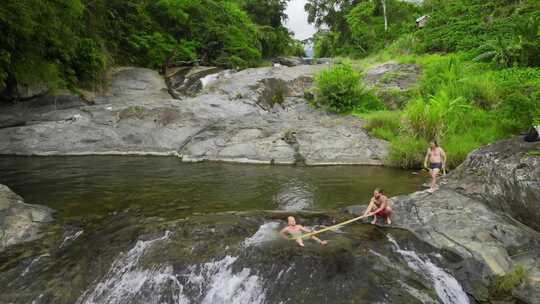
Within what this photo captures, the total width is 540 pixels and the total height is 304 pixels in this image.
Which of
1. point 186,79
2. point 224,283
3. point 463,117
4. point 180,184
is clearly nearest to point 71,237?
point 224,283

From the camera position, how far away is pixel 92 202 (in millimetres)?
9359

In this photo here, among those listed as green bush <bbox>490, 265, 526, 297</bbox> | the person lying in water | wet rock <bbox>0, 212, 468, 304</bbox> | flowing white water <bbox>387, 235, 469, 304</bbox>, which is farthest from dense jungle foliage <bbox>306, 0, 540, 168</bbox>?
the person lying in water

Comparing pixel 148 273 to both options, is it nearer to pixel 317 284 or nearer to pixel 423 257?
pixel 317 284

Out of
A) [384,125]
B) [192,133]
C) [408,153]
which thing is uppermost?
[384,125]

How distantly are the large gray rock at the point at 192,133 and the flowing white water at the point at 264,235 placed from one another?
21.6ft

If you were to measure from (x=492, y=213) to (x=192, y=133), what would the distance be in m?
11.4

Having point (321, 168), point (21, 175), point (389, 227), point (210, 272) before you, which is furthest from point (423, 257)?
point (21, 175)

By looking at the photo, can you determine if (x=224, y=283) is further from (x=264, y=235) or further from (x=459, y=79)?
(x=459, y=79)

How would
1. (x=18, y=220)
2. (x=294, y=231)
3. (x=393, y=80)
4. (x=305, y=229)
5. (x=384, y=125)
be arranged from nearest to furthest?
(x=294, y=231) < (x=305, y=229) < (x=18, y=220) < (x=384, y=125) < (x=393, y=80)

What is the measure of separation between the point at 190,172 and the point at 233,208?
394 cm

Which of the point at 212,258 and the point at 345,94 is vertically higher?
the point at 345,94

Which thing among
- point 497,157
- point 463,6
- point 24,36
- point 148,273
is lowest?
point 148,273

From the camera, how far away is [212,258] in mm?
6098

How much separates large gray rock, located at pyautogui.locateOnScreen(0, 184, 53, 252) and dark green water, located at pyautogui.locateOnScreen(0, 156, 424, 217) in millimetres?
567
